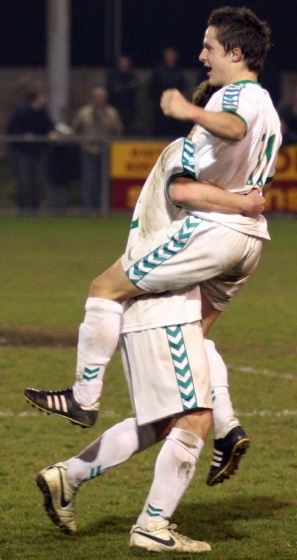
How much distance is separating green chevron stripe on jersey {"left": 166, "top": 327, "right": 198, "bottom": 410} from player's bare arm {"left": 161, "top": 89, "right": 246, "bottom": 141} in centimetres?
81

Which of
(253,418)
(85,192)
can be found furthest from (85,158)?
(253,418)

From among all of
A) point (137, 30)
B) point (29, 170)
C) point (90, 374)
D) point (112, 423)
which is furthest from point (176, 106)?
point (137, 30)

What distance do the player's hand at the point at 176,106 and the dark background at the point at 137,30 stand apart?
26.0m

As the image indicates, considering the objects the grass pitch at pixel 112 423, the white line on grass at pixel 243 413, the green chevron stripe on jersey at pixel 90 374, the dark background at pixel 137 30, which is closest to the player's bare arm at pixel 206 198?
the green chevron stripe on jersey at pixel 90 374

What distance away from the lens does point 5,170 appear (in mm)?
21594

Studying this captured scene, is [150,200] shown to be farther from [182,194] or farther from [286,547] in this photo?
[286,547]

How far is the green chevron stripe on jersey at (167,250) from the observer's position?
15.5ft

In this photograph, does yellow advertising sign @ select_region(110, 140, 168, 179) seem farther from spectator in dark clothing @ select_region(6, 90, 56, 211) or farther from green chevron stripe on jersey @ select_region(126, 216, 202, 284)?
green chevron stripe on jersey @ select_region(126, 216, 202, 284)

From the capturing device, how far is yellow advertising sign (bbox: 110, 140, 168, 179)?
70.7 feet

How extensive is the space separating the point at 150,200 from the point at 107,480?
1887mm

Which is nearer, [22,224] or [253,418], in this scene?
[253,418]

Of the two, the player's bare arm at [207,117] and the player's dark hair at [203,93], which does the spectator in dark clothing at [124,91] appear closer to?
the player's dark hair at [203,93]

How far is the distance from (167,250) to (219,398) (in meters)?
0.78

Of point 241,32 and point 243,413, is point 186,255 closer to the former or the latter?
point 241,32
